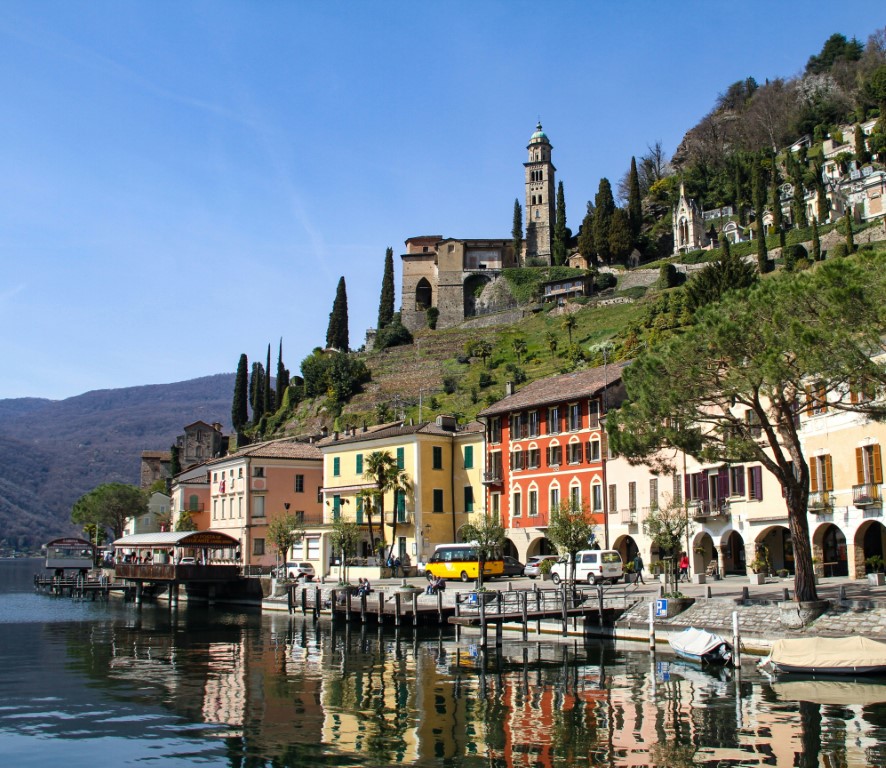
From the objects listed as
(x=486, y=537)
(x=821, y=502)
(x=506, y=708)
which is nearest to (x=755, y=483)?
(x=821, y=502)

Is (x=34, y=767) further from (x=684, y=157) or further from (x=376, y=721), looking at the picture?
(x=684, y=157)

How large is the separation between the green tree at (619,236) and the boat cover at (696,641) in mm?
106443

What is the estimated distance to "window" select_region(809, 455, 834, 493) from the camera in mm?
39125

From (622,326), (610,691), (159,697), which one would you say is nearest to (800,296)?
(610,691)

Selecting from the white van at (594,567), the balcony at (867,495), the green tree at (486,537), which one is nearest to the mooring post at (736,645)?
the balcony at (867,495)

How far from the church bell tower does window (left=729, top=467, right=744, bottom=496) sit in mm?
105225

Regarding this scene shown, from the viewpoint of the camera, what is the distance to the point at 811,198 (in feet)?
418

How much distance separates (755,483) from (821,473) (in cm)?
449

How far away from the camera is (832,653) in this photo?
85.4ft

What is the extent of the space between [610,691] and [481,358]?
89.2 m

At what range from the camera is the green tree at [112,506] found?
100m

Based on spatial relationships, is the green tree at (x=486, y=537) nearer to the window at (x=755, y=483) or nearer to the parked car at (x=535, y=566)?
the parked car at (x=535, y=566)

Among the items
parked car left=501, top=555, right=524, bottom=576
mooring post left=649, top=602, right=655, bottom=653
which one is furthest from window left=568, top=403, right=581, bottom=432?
mooring post left=649, top=602, right=655, bottom=653

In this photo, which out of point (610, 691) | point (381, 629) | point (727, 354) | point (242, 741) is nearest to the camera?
point (242, 741)
